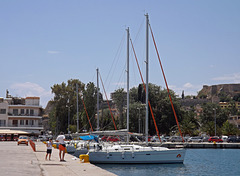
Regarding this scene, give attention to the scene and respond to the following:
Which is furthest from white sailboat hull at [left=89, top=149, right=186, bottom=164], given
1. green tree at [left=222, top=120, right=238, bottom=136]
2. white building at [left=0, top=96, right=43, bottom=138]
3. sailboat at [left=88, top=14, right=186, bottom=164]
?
green tree at [left=222, top=120, right=238, bottom=136]

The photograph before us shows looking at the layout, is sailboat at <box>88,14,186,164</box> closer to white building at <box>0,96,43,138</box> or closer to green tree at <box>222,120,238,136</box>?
white building at <box>0,96,43,138</box>

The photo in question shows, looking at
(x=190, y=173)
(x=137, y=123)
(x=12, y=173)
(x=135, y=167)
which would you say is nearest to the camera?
(x=12, y=173)

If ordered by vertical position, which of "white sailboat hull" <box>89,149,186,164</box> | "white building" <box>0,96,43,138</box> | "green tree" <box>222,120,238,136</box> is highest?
"white building" <box>0,96,43,138</box>

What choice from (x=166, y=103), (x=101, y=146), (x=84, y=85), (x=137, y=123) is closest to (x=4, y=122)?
(x=84, y=85)

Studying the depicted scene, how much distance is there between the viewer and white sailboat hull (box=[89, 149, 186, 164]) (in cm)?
3800

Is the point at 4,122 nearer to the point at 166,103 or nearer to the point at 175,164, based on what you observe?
the point at 166,103

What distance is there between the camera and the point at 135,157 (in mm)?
38312

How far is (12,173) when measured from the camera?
18312 mm

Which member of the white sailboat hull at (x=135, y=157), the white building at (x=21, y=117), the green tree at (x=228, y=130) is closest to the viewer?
the white sailboat hull at (x=135, y=157)

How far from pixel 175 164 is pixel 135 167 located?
416 centimetres

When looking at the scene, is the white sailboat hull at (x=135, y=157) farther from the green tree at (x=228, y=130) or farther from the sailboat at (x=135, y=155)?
the green tree at (x=228, y=130)

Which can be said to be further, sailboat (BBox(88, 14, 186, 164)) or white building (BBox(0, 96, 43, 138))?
white building (BBox(0, 96, 43, 138))

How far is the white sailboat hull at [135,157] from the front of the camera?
38000mm

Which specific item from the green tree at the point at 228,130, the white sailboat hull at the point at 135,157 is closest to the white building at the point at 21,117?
the green tree at the point at 228,130
